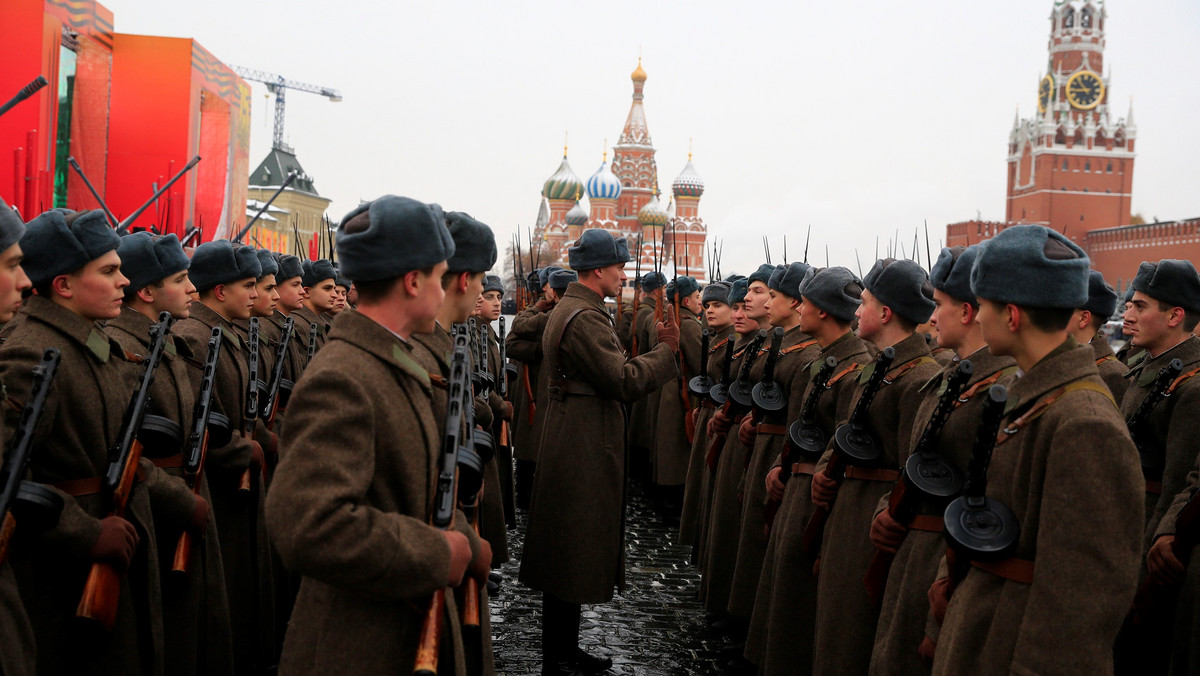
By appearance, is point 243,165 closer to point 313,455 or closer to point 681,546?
point 681,546

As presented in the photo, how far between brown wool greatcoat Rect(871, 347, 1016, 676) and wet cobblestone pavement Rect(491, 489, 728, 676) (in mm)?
2331

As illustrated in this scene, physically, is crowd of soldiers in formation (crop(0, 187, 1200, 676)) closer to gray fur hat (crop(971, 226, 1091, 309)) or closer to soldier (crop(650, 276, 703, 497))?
gray fur hat (crop(971, 226, 1091, 309))

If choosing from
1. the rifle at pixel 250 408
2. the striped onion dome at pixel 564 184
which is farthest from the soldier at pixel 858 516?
the striped onion dome at pixel 564 184

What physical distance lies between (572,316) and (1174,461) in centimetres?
283

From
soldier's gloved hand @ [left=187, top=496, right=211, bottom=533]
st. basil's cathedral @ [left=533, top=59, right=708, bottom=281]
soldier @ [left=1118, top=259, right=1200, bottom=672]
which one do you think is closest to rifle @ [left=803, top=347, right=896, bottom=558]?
soldier @ [left=1118, top=259, right=1200, bottom=672]

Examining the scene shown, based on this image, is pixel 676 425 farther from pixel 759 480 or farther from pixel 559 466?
pixel 559 466

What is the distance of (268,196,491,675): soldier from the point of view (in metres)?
2.31

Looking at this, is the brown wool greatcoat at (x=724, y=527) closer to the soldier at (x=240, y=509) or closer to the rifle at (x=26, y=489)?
the soldier at (x=240, y=509)

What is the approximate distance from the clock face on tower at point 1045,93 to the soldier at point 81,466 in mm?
92781

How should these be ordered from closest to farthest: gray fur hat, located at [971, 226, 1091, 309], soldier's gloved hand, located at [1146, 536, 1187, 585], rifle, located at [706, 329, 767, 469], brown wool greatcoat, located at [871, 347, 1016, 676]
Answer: gray fur hat, located at [971, 226, 1091, 309] → brown wool greatcoat, located at [871, 347, 1016, 676] → soldier's gloved hand, located at [1146, 536, 1187, 585] → rifle, located at [706, 329, 767, 469]

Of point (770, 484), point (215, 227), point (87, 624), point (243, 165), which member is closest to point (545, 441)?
point (770, 484)

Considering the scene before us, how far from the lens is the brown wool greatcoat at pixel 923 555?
328cm

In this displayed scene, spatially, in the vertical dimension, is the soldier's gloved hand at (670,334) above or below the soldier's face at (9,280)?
below

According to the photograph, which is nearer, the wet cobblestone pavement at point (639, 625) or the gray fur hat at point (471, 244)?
the gray fur hat at point (471, 244)
